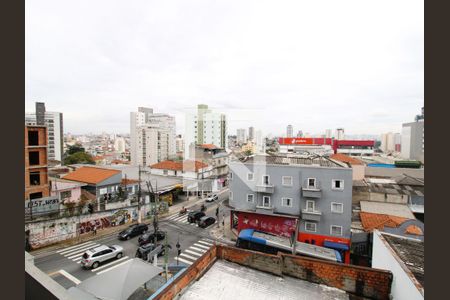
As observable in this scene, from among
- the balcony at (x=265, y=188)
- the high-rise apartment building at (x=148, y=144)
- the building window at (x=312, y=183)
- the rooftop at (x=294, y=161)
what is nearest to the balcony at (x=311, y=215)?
the building window at (x=312, y=183)

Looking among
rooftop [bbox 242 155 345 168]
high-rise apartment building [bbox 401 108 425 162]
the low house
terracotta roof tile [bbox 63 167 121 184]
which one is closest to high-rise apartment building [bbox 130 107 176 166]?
terracotta roof tile [bbox 63 167 121 184]

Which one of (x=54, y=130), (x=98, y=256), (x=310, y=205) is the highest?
(x=54, y=130)

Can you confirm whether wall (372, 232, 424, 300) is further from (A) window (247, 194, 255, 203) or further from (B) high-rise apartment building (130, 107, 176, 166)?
(B) high-rise apartment building (130, 107, 176, 166)

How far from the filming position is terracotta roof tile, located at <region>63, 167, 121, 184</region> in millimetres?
20062

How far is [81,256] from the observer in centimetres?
1204

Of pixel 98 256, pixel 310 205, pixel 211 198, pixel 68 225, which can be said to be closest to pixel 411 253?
pixel 310 205

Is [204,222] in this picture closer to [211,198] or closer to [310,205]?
[211,198]

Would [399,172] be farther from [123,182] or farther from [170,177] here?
[123,182]

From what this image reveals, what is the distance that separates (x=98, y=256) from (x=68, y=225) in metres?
4.44

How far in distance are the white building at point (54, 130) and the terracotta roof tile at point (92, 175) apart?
39521 millimetres

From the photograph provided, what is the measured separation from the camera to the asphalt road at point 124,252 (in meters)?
10.4

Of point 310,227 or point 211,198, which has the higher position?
point 310,227

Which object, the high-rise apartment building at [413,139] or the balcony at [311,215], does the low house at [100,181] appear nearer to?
the balcony at [311,215]

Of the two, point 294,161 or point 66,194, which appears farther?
point 66,194
